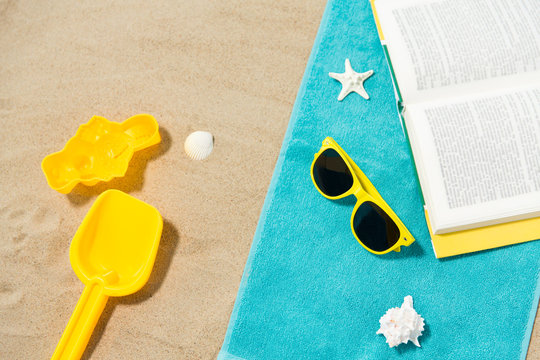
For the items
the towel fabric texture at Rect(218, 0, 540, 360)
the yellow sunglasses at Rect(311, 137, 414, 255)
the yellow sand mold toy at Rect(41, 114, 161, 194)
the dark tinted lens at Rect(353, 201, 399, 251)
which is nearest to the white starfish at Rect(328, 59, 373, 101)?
the towel fabric texture at Rect(218, 0, 540, 360)

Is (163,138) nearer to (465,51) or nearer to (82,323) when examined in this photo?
(82,323)

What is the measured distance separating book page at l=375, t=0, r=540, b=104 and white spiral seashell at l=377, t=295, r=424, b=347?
15.9 inches

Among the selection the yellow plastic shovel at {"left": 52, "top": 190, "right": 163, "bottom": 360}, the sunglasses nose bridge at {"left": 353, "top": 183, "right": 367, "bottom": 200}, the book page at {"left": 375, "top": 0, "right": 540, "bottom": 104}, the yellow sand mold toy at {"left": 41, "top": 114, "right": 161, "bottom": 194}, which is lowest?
the yellow plastic shovel at {"left": 52, "top": 190, "right": 163, "bottom": 360}

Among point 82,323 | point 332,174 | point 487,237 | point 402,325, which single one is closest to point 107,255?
point 82,323

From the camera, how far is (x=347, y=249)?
93cm

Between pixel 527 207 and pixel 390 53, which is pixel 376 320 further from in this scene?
pixel 390 53

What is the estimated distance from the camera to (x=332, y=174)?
3.04 feet

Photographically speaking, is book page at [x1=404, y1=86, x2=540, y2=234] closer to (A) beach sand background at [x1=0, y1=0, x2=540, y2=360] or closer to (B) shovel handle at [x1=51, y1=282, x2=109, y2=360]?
(A) beach sand background at [x1=0, y1=0, x2=540, y2=360]

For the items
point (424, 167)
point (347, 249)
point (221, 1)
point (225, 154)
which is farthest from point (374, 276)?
Result: point (221, 1)

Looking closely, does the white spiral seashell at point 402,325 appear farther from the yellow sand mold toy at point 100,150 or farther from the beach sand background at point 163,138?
the yellow sand mold toy at point 100,150

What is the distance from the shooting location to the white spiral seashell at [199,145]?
3.27 feet

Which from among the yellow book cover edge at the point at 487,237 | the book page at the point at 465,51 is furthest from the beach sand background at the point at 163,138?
the yellow book cover edge at the point at 487,237

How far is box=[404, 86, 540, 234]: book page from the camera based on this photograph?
88 cm

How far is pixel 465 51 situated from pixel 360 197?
1.14ft
